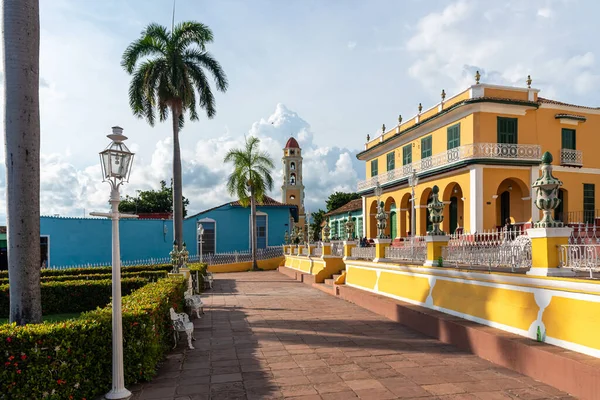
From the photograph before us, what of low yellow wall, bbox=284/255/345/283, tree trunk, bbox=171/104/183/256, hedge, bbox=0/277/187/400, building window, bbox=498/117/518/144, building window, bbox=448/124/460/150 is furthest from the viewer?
building window, bbox=448/124/460/150

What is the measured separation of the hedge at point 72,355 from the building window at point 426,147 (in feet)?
58.5

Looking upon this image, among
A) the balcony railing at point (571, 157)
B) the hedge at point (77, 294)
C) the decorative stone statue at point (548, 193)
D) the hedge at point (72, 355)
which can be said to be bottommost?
the hedge at point (77, 294)

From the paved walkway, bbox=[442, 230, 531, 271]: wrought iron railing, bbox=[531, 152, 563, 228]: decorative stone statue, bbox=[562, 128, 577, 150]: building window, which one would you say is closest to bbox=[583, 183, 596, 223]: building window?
bbox=[562, 128, 577, 150]: building window

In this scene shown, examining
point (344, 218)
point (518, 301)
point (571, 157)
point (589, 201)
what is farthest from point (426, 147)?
point (518, 301)

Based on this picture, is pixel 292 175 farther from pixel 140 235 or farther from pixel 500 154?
pixel 500 154

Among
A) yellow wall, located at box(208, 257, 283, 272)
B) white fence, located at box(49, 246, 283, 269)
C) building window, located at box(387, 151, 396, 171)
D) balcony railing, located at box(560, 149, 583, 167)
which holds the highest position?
building window, located at box(387, 151, 396, 171)

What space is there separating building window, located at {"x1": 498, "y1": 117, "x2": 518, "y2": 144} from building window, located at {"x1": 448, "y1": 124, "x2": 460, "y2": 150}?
171cm

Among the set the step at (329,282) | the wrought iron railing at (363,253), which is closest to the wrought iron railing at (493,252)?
the wrought iron railing at (363,253)

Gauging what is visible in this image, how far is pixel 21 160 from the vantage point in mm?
5945

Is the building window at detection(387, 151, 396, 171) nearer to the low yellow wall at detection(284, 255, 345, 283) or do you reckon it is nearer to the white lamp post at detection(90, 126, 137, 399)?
the low yellow wall at detection(284, 255, 345, 283)

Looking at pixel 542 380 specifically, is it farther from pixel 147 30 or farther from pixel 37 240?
pixel 147 30

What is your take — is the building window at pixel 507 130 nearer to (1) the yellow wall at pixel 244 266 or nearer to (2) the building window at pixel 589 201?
(2) the building window at pixel 589 201

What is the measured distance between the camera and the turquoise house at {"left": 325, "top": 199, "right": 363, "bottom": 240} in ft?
104

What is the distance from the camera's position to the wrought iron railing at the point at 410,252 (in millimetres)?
9906
